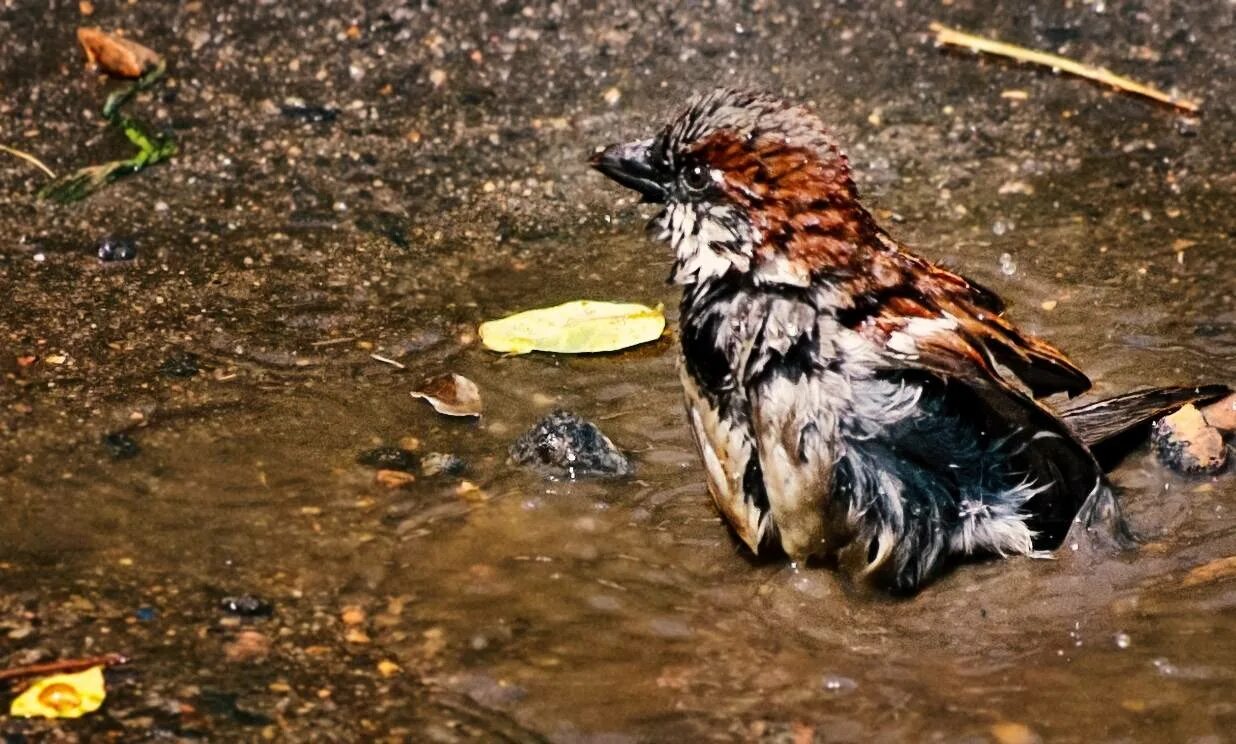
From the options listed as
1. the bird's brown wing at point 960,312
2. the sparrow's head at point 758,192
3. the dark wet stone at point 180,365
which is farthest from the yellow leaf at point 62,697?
the bird's brown wing at point 960,312

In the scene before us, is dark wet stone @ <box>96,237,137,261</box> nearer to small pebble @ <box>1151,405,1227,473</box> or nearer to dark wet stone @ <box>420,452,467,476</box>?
dark wet stone @ <box>420,452,467,476</box>

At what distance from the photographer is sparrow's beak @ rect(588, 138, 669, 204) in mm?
4027

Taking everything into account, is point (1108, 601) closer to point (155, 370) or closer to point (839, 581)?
point (839, 581)

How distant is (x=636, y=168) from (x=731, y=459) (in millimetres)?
783

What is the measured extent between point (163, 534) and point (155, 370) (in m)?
0.78

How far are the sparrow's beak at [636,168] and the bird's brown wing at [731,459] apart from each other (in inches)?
18.5

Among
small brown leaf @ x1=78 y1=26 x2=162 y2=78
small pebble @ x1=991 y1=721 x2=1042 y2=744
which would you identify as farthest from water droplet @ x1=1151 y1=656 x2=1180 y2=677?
small brown leaf @ x1=78 y1=26 x2=162 y2=78

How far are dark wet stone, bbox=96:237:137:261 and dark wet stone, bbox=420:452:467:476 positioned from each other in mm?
1349

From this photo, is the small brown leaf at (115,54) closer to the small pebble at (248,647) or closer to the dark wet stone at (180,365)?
the dark wet stone at (180,365)

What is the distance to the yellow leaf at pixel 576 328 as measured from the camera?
472 centimetres

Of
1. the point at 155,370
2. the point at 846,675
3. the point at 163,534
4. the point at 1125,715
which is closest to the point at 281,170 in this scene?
the point at 155,370

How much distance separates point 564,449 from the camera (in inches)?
167

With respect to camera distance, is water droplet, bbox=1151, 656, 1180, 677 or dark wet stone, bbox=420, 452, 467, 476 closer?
water droplet, bbox=1151, 656, 1180, 677

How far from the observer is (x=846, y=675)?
358 centimetres
